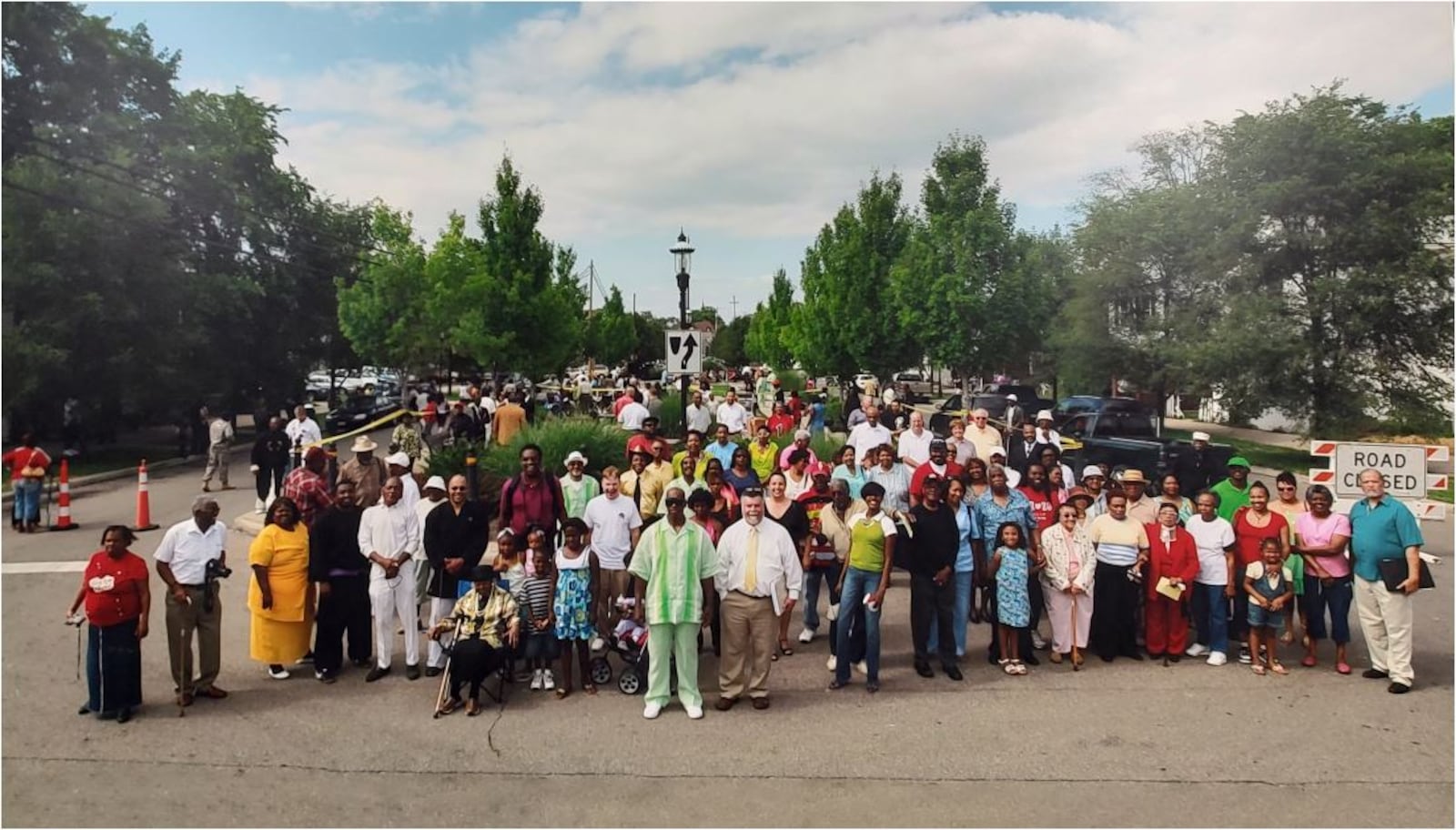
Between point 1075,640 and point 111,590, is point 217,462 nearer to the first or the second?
point 111,590

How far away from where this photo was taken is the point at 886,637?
27.1ft

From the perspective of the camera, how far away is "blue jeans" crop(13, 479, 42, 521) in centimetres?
1319

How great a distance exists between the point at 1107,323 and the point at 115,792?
27525 mm

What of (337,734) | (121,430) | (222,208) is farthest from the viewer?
(222,208)

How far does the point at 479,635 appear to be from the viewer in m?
6.45

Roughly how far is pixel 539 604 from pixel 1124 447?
437 inches

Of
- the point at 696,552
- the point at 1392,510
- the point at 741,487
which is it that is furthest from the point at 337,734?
the point at 1392,510

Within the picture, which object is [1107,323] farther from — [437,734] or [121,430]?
[121,430]

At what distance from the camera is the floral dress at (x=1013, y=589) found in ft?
23.8

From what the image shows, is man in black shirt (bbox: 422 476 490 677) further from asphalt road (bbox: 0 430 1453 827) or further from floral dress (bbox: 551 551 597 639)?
floral dress (bbox: 551 551 597 639)

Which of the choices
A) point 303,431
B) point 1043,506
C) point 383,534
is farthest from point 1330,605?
point 303,431

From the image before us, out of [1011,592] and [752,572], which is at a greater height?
[752,572]

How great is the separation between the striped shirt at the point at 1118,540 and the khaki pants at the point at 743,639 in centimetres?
294

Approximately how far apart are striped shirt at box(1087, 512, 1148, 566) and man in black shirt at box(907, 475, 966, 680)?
1278mm
